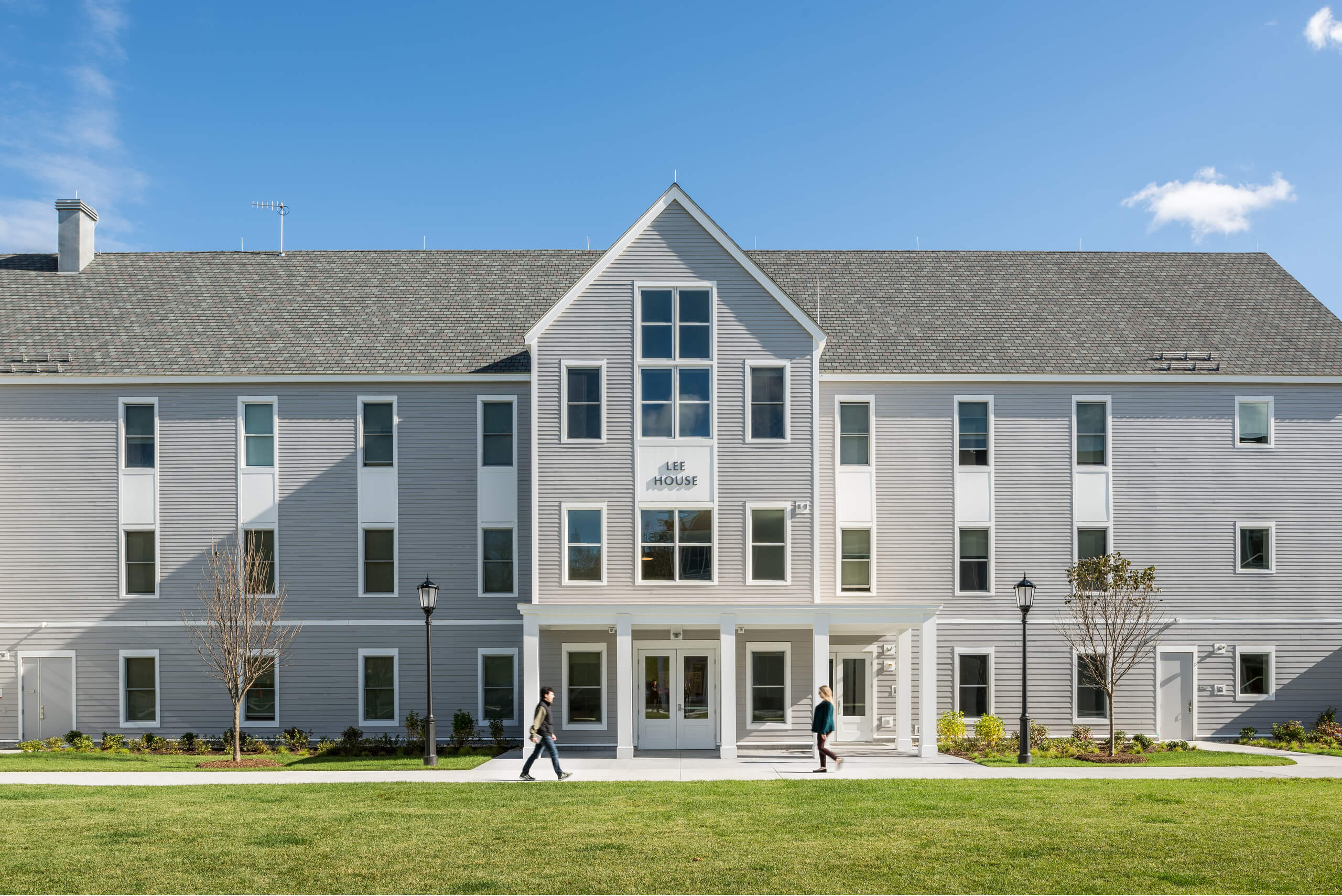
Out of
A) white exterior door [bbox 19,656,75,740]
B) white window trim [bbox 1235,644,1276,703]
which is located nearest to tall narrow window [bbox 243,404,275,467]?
white exterior door [bbox 19,656,75,740]

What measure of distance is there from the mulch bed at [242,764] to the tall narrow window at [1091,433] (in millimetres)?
20154

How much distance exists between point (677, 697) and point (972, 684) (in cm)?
742

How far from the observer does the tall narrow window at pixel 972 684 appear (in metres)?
23.8

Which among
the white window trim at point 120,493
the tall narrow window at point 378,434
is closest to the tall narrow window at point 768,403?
the tall narrow window at point 378,434

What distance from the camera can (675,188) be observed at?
2247 cm

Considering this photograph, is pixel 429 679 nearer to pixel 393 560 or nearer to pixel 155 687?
pixel 393 560

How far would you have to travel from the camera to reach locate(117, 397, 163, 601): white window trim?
78.6 ft

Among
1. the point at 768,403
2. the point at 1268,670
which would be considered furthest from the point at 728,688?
the point at 1268,670

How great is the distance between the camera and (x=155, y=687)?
23.7 metres

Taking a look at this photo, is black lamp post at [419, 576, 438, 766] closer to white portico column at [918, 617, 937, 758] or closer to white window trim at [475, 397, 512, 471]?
white window trim at [475, 397, 512, 471]

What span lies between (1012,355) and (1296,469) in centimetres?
782

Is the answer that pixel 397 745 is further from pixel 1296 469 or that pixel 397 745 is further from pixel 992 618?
pixel 1296 469

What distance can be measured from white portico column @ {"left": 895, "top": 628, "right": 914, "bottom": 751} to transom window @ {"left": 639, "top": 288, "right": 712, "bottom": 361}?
27.0ft

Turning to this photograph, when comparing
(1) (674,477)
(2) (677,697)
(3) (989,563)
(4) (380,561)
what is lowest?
(2) (677,697)
